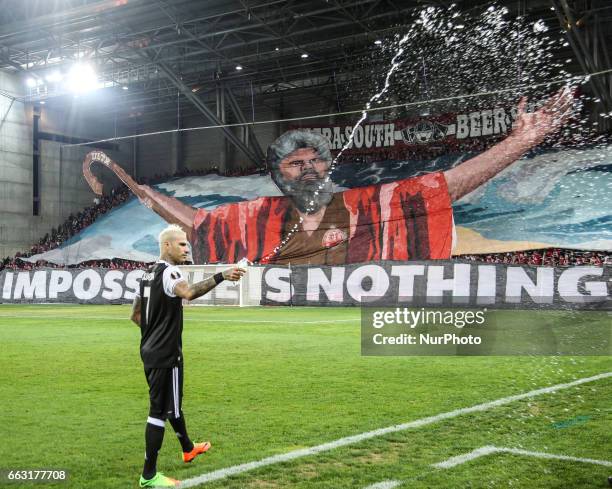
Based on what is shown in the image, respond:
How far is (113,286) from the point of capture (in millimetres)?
29141

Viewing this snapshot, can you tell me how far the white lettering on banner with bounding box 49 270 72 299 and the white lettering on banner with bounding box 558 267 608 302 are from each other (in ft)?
66.5

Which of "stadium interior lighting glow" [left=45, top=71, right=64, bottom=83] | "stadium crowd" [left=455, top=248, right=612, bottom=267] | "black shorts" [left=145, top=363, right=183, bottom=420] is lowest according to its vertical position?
"black shorts" [left=145, top=363, right=183, bottom=420]

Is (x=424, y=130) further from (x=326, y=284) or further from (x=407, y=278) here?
(x=407, y=278)

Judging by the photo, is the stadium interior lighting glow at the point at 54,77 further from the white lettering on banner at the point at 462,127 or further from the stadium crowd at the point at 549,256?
the stadium crowd at the point at 549,256

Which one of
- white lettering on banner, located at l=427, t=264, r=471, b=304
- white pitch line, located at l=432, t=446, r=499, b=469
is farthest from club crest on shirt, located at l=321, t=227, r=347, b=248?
white pitch line, located at l=432, t=446, r=499, b=469

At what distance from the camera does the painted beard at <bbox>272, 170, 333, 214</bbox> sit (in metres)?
33.6

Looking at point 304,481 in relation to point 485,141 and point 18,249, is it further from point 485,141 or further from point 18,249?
point 18,249

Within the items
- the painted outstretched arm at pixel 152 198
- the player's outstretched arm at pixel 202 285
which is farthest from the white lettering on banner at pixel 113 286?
the player's outstretched arm at pixel 202 285

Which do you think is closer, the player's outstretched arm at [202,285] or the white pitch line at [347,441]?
the player's outstretched arm at [202,285]

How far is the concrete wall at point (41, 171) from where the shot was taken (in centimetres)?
4034

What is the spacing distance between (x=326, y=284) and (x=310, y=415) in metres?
18.0

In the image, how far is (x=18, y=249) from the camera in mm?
41250

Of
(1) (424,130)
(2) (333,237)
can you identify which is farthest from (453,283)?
(1) (424,130)

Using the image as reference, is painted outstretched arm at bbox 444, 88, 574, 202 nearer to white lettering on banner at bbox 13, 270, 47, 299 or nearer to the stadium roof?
the stadium roof
